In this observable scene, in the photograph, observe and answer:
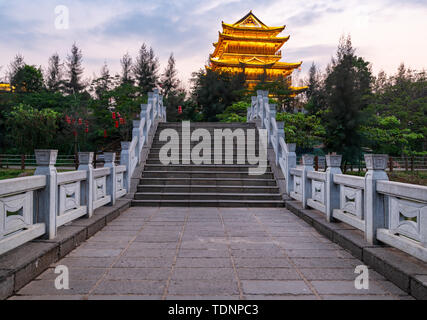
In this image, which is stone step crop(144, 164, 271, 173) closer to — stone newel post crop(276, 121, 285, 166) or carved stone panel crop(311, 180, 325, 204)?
stone newel post crop(276, 121, 285, 166)

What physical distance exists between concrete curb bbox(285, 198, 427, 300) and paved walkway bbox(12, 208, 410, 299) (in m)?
0.08

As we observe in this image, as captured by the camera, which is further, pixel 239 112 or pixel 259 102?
pixel 239 112

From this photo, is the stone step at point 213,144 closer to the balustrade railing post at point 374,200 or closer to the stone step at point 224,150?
the stone step at point 224,150

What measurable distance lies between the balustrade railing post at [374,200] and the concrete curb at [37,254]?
3.20m

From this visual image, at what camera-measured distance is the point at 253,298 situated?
8.14 ft

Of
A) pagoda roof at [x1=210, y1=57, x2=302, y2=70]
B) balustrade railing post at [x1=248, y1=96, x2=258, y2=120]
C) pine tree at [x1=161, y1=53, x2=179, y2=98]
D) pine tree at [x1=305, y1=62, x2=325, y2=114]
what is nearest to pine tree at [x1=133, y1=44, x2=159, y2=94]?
pine tree at [x1=161, y1=53, x2=179, y2=98]

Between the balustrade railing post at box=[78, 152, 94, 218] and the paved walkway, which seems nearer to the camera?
the paved walkway

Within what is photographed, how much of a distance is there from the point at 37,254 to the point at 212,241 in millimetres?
2008

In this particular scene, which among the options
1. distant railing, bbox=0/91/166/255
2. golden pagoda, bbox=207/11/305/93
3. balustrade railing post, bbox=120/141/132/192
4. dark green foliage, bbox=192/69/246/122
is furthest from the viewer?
golden pagoda, bbox=207/11/305/93

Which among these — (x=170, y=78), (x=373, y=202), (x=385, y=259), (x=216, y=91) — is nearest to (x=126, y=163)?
(x=373, y=202)

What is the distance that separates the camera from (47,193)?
3359 mm

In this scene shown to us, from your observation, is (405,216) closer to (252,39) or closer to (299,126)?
(299,126)

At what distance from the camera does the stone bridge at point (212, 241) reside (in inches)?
104

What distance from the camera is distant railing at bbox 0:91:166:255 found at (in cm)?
281
